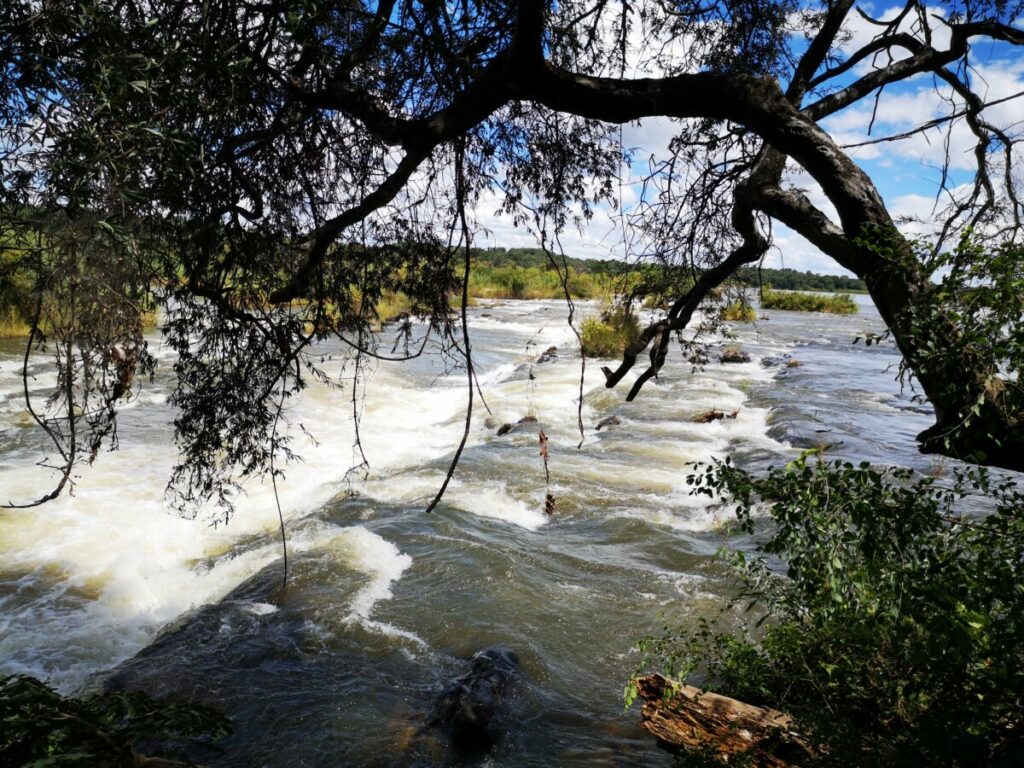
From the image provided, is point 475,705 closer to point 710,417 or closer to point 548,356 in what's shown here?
point 710,417

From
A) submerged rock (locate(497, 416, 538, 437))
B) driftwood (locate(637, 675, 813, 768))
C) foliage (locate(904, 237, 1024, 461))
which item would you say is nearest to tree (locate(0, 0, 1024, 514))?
foliage (locate(904, 237, 1024, 461))

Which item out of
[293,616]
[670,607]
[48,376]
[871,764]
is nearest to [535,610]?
[670,607]

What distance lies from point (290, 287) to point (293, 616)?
3.86 meters

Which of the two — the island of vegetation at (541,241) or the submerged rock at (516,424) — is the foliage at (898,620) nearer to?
the island of vegetation at (541,241)

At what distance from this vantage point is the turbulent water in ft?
15.7

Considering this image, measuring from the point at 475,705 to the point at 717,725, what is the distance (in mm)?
1521

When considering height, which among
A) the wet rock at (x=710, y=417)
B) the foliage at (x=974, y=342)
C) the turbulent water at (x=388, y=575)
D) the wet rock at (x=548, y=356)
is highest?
the foliage at (x=974, y=342)

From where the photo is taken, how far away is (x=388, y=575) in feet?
22.9

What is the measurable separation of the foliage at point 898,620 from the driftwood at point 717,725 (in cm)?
23

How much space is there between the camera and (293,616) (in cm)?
613

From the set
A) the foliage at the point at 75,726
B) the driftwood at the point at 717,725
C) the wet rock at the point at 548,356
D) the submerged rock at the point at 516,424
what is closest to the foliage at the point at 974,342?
the driftwood at the point at 717,725

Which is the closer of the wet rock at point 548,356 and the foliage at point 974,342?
the foliage at point 974,342

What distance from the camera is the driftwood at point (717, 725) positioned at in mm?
3353

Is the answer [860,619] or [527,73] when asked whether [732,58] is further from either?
[860,619]
